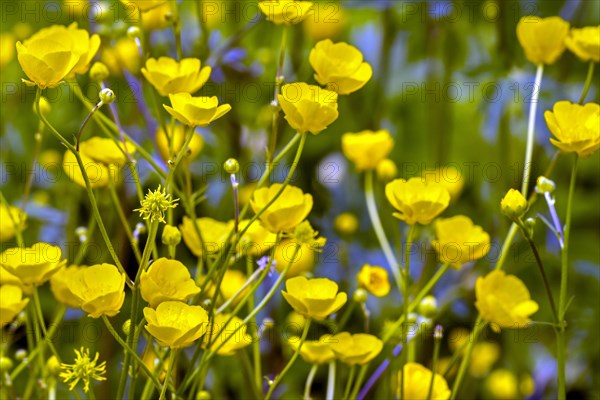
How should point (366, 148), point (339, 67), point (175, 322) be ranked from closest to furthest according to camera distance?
1. point (175, 322)
2. point (339, 67)
3. point (366, 148)

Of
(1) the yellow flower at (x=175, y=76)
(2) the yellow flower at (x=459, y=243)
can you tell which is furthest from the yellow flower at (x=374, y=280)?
(1) the yellow flower at (x=175, y=76)

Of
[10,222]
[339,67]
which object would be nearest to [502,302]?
[339,67]

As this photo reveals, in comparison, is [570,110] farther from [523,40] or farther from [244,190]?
[244,190]

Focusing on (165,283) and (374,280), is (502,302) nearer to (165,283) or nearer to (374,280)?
(374,280)

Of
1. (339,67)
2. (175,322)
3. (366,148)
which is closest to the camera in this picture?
(175,322)

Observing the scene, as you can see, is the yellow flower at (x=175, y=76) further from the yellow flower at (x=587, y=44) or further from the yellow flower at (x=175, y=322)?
the yellow flower at (x=587, y=44)

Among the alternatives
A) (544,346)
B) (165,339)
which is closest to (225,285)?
(165,339)

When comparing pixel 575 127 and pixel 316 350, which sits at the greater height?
pixel 575 127
